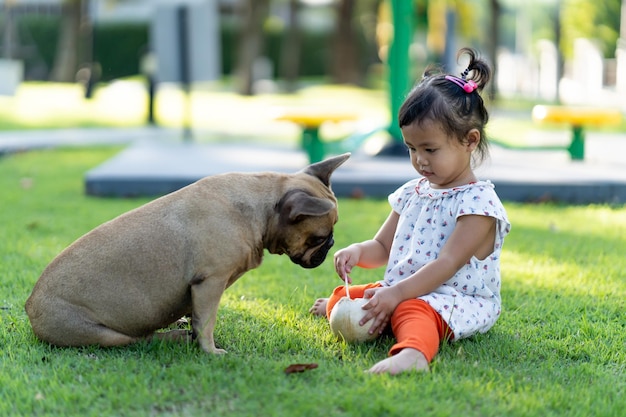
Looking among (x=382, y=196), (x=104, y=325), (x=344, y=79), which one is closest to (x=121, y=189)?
(x=382, y=196)

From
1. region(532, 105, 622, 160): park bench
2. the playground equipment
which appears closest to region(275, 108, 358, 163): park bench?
the playground equipment

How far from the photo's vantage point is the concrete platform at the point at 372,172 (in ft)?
27.8

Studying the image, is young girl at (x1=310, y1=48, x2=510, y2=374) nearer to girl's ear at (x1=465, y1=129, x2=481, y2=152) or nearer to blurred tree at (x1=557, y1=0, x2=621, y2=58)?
girl's ear at (x1=465, y1=129, x2=481, y2=152)

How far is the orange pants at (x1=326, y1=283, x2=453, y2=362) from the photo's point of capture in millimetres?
3777

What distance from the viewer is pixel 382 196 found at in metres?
8.66

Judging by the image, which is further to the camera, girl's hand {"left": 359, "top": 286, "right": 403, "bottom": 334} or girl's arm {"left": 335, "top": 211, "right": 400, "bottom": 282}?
girl's arm {"left": 335, "top": 211, "right": 400, "bottom": 282}

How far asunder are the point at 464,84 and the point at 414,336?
4.05 ft

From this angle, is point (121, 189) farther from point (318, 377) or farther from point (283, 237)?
point (318, 377)

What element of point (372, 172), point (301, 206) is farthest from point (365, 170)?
point (301, 206)

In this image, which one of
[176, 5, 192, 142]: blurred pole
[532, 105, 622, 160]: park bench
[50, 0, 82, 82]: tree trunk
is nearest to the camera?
[532, 105, 622, 160]: park bench

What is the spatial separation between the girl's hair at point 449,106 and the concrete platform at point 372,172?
436 cm

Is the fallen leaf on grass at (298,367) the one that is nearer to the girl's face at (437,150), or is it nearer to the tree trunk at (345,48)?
the girl's face at (437,150)

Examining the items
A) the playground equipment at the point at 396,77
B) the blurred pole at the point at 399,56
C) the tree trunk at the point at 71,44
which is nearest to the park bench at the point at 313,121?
the playground equipment at the point at 396,77

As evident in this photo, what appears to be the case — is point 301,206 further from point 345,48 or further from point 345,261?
point 345,48
